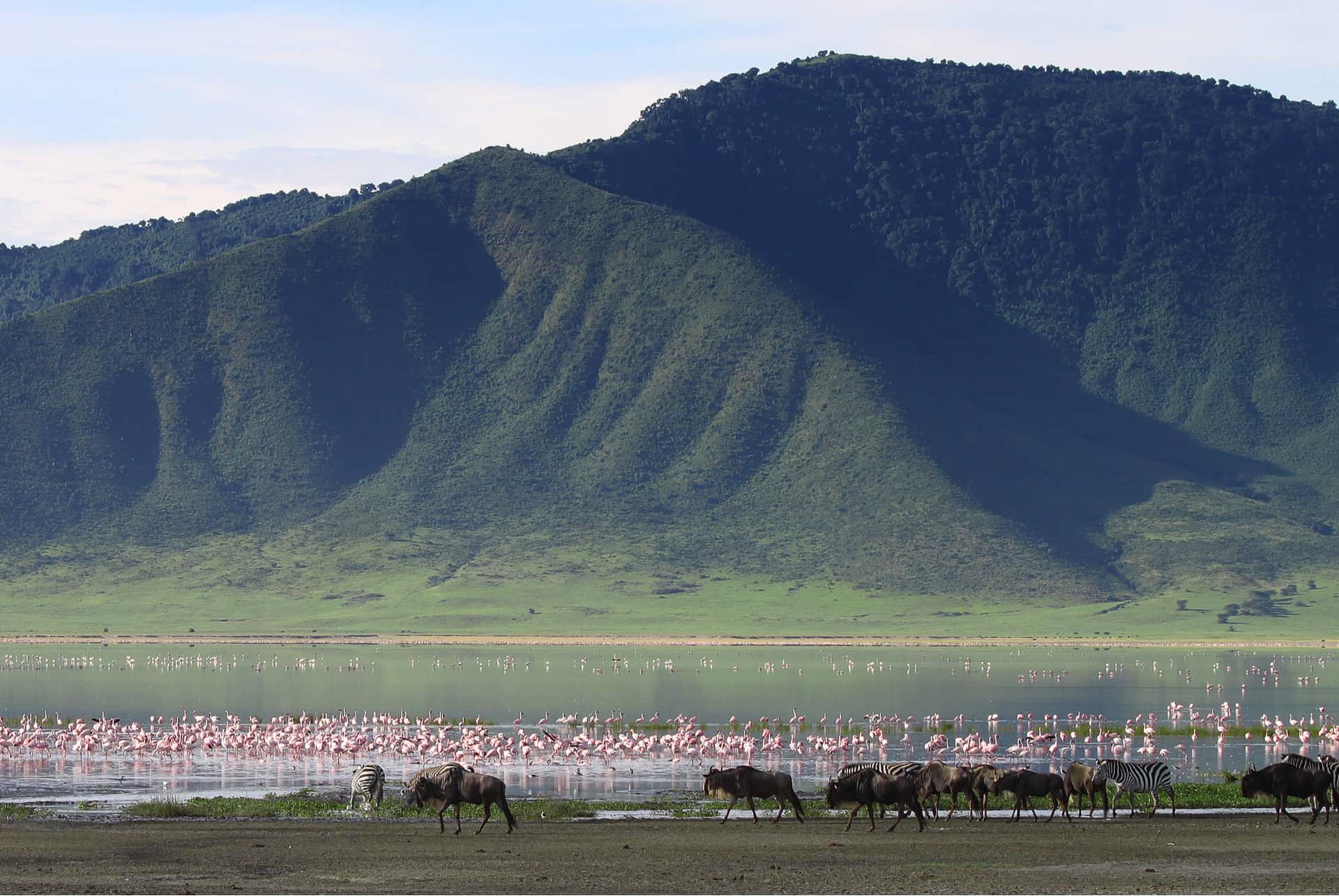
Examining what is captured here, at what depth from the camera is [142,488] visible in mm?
196625

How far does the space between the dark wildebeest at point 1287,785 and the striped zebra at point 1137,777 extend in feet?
5.58

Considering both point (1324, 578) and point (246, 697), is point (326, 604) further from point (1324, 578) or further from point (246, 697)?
point (246, 697)

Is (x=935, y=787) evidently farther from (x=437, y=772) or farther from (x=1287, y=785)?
(x=437, y=772)

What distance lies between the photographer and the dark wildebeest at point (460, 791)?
31984mm

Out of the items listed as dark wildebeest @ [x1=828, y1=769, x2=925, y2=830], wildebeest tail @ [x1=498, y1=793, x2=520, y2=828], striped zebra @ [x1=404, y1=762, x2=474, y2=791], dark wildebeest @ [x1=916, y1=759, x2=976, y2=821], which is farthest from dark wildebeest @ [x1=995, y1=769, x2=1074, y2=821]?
striped zebra @ [x1=404, y1=762, x2=474, y2=791]

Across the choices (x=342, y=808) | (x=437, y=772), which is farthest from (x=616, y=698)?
(x=437, y=772)

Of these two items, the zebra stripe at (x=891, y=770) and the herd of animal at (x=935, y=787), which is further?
the zebra stripe at (x=891, y=770)

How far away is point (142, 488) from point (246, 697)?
123 meters

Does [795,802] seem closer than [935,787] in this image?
No

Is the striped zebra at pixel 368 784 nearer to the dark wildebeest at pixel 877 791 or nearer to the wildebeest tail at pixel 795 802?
the wildebeest tail at pixel 795 802

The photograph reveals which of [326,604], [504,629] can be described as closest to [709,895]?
[504,629]

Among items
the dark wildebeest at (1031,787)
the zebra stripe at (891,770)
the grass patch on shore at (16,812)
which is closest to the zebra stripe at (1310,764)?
the dark wildebeest at (1031,787)

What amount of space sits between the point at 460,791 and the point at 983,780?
770cm

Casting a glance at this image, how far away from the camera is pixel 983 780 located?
111 feet
